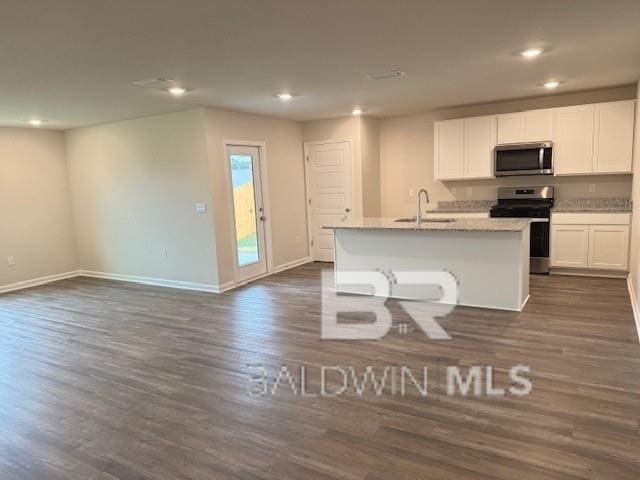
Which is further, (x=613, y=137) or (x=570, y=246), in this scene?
(x=570, y=246)

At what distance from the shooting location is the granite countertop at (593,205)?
5652 mm

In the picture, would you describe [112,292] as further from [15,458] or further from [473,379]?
[473,379]

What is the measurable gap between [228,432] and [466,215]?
491 centimetres

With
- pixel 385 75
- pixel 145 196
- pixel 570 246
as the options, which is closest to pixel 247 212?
pixel 145 196

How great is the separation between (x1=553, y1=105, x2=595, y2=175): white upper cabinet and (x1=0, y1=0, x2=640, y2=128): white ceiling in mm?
403

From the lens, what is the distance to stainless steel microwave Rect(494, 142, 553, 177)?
583cm

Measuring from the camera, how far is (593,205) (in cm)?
597

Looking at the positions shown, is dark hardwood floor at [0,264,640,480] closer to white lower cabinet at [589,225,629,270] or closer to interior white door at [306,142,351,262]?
white lower cabinet at [589,225,629,270]

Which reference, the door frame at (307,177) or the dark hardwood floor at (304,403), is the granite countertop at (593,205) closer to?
the dark hardwood floor at (304,403)

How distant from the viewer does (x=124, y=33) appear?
2729 mm

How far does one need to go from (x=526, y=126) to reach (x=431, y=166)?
1.55 m

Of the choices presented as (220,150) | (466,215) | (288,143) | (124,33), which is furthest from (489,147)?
(124,33)

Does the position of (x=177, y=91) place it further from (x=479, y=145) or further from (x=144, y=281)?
(x=479, y=145)

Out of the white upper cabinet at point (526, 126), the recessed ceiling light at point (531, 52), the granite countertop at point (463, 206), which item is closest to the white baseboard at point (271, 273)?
the granite countertop at point (463, 206)
